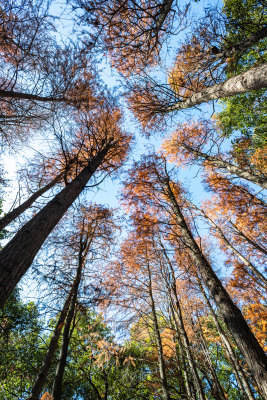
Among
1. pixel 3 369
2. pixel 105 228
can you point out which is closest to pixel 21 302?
pixel 3 369

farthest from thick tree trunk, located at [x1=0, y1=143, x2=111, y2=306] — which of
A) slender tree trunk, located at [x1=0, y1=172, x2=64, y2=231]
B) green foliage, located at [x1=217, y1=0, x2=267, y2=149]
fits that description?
green foliage, located at [x1=217, y1=0, x2=267, y2=149]

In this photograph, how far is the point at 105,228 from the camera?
5.88m

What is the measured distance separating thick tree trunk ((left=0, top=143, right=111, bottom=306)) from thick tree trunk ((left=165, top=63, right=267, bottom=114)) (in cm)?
412

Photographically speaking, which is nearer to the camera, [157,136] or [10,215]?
[10,215]

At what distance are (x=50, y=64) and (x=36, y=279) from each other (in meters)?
5.65

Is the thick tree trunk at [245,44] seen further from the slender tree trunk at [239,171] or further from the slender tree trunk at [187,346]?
the slender tree trunk at [187,346]

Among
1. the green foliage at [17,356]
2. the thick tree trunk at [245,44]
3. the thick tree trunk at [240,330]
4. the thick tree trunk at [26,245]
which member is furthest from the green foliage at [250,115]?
the green foliage at [17,356]

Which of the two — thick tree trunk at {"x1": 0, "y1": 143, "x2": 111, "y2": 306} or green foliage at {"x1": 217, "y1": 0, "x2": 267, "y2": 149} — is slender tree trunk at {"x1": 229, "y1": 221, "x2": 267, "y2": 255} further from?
thick tree trunk at {"x1": 0, "y1": 143, "x2": 111, "y2": 306}

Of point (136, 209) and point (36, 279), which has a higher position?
point (136, 209)

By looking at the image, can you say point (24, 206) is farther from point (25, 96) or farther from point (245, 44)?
point (245, 44)

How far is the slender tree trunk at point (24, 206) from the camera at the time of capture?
5758 millimetres

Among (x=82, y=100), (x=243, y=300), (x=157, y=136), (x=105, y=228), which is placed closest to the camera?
(x=105, y=228)

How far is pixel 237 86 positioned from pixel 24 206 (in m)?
7.73

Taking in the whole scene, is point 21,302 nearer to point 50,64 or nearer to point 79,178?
point 79,178
